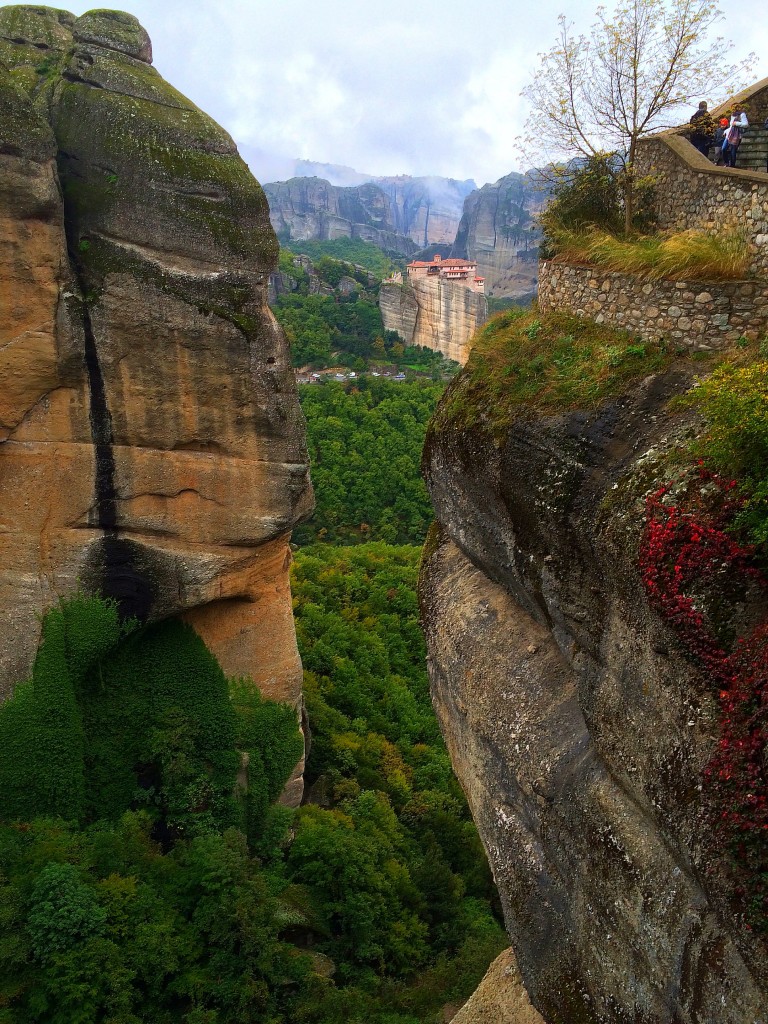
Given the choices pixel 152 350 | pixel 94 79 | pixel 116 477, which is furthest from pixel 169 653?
pixel 94 79

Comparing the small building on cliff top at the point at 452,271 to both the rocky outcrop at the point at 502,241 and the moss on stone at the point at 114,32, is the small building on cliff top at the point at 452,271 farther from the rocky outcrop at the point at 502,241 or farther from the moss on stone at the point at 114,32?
the moss on stone at the point at 114,32

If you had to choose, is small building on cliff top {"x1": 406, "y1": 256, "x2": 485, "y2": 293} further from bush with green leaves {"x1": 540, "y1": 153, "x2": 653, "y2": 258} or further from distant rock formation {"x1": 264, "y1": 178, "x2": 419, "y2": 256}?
bush with green leaves {"x1": 540, "y1": 153, "x2": 653, "y2": 258}

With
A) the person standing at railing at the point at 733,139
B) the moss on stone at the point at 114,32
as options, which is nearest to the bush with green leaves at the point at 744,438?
the person standing at railing at the point at 733,139

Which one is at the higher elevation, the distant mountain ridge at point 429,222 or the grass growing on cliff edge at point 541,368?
the distant mountain ridge at point 429,222

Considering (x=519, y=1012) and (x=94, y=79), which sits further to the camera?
(x=94, y=79)

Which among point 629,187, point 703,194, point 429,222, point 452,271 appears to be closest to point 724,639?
point 703,194

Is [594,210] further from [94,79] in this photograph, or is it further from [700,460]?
[94,79]

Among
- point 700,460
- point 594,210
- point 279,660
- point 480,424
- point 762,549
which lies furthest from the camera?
point 279,660
